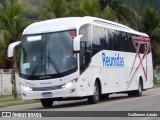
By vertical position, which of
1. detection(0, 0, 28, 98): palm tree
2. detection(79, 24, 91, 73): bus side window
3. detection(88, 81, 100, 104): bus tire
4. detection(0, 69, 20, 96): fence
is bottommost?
detection(0, 69, 20, 96): fence

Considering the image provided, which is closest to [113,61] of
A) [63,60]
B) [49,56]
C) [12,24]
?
[63,60]

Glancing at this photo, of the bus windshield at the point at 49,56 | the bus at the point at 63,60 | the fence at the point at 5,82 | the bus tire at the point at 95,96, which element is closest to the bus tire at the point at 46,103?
the bus at the point at 63,60

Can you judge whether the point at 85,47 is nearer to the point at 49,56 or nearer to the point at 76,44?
the point at 76,44

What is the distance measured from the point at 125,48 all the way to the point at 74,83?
6960mm

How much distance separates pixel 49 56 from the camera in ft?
65.3

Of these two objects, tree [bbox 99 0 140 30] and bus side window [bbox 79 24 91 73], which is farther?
tree [bbox 99 0 140 30]

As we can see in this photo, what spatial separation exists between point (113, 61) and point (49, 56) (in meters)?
5.03

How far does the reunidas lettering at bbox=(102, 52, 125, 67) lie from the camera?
902 inches

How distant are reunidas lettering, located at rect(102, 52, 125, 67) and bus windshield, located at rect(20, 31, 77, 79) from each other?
3168 mm

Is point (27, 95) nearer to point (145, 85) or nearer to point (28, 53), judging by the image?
point (28, 53)

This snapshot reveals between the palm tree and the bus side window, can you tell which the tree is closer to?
the palm tree

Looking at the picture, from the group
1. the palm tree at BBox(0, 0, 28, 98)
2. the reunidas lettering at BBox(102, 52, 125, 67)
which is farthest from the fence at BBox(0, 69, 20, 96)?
the reunidas lettering at BBox(102, 52, 125, 67)

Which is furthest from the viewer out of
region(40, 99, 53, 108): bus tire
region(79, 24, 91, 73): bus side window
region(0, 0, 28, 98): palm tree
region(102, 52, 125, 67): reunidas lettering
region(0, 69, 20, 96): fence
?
region(0, 69, 20, 96): fence

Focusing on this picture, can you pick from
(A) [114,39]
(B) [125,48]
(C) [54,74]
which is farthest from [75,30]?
(B) [125,48]
